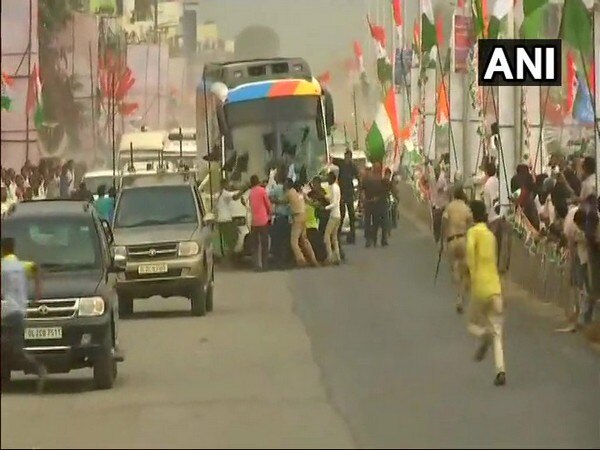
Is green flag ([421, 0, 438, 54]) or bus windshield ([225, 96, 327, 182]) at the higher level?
green flag ([421, 0, 438, 54])

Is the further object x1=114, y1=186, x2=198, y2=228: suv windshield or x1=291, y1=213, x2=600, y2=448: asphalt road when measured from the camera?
x1=114, y1=186, x2=198, y2=228: suv windshield

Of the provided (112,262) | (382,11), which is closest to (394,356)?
(112,262)

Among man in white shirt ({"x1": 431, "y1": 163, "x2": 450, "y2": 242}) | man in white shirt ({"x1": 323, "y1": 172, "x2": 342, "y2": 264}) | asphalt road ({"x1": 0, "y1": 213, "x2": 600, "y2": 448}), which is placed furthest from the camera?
man in white shirt ({"x1": 431, "y1": 163, "x2": 450, "y2": 242})

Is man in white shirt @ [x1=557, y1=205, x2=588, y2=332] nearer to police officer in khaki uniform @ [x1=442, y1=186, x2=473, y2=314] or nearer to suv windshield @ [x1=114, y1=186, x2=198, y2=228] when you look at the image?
police officer in khaki uniform @ [x1=442, y1=186, x2=473, y2=314]

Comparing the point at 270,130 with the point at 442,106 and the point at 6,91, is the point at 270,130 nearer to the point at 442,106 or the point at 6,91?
the point at 6,91

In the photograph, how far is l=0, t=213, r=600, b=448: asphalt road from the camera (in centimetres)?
1480

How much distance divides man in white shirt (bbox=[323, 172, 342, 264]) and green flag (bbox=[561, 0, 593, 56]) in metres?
10.6

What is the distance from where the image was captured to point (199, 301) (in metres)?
28.0

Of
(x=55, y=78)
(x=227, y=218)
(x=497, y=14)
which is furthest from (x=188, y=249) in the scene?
(x=55, y=78)

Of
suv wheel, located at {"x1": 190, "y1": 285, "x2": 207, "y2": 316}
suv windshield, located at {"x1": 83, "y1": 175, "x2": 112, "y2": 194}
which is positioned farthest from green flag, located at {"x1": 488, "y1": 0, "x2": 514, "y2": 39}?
suv windshield, located at {"x1": 83, "y1": 175, "x2": 112, "y2": 194}

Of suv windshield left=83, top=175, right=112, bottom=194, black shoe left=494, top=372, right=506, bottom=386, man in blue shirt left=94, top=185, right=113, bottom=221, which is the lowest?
suv windshield left=83, top=175, right=112, bottom=194

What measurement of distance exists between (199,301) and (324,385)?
32.0ft

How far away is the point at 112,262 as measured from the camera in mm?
19734

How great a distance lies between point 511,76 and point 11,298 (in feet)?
28.3
